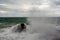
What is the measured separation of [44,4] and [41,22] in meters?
0.27

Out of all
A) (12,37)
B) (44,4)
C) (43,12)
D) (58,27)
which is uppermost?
(44,4)

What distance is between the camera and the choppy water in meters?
1.29

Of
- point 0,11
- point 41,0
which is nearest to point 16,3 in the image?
point 0,11

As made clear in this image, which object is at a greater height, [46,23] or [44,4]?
[44,4]

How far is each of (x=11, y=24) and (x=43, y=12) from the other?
0.51 metres

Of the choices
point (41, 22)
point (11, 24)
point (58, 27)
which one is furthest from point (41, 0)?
point (11, 24)

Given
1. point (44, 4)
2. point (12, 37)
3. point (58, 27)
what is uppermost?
point (44, 4)

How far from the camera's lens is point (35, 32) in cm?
141

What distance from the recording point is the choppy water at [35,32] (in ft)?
4.23

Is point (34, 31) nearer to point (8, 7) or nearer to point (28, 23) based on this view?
point (28, 23)

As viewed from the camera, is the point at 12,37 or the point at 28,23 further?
the point at 28,23

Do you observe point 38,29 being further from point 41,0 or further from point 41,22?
point 41,0

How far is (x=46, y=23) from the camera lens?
4.67 ft

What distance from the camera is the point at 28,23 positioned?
1477 millimetres
